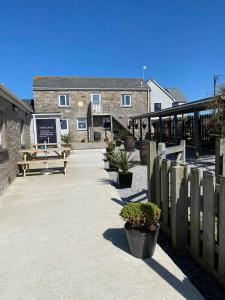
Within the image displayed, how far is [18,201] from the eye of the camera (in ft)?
19.5

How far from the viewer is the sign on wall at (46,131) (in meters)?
20.2

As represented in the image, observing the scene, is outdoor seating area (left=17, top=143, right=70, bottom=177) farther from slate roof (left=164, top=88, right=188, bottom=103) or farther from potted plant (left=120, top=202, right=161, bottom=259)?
slate roof (left=164, top=88, right=188, bottom=103)

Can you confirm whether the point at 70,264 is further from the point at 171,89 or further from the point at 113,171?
the point at 171,89

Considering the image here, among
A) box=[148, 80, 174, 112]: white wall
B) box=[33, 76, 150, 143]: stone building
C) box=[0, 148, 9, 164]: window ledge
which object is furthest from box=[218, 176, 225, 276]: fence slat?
box=[148, 80, 174, 112]: white wall

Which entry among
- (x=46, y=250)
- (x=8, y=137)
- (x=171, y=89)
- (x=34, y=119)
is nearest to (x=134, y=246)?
(x=46, y=250)

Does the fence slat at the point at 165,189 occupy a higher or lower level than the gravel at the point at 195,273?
higher

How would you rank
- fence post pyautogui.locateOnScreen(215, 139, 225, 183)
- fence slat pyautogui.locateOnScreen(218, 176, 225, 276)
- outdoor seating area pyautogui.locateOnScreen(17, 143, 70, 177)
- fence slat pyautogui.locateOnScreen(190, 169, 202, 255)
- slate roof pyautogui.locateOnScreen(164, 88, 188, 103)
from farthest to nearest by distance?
slate roof pyautogui.locateOnScreen(164, 88, 188, 103), outdoor seating area pyautogui.locateOnScreen(17, 143, 70, 177), fence post pyautogui.locateOnScreen(215, 139, 225, 183), fence slat pyautogui.locateOnScreen(190, 169, 202, 255), fence slat pyautogui.locateOnScreen(218, 176, 225, 276)

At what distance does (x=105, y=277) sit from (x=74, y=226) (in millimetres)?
1594

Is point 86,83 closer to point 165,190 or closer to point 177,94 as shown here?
point 177,94

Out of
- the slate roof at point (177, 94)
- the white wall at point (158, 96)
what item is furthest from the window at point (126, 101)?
the slate roof at point (177, 94)

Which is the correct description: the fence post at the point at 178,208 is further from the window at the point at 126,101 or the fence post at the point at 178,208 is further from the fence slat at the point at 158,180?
the window at the point at 126,101

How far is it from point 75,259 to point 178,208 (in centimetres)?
145

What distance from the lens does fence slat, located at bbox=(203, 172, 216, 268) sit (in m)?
2.69

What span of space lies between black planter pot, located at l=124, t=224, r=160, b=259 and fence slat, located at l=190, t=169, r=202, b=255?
18.4 inches
